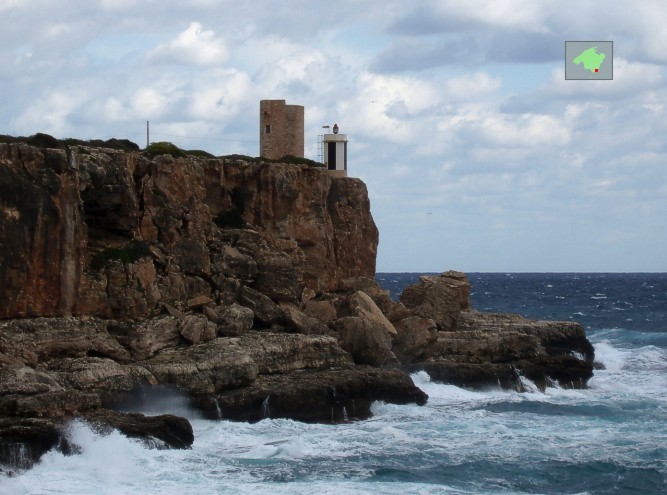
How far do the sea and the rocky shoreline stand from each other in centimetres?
73

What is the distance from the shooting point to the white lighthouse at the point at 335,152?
169 ft

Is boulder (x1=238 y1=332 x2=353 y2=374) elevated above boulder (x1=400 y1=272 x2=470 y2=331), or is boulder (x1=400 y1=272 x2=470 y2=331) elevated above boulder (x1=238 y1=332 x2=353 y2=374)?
boulder (x1=400 y1=272 x2=470 y2=331)

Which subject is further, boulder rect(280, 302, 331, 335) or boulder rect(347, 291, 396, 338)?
boulder rect(347, 291, 396, 338)

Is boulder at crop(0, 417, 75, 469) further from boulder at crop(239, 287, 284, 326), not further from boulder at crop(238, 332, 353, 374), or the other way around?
boulder at crop(239, 287, 284, 326)

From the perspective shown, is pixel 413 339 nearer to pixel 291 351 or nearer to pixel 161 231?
pixel 291 351

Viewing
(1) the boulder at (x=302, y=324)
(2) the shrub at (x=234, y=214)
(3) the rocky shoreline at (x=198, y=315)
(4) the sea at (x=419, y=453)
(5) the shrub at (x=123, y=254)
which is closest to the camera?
(4) the sea at (x=419, y=453)

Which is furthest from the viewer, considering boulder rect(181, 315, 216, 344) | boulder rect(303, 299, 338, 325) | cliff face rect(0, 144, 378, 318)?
boulder rect(303, 299, 338, 325)

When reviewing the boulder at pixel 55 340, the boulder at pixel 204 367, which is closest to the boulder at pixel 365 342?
the boulder at pixel 204 367

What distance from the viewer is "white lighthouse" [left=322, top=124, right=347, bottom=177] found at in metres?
51.6

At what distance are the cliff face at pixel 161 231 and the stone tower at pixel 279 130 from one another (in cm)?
312

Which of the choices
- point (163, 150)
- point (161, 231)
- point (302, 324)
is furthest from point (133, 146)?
point (302, 324)

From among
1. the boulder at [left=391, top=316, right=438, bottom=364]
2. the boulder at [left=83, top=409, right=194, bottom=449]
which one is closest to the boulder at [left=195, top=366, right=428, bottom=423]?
the boulder at [left=83, top=409, right=194, bottom=449]

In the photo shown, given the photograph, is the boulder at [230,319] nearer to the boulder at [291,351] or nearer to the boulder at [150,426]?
the boulder at [291,351]

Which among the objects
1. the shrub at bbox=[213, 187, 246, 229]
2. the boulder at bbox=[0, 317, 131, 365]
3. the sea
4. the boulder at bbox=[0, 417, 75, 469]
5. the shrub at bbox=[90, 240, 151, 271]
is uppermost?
Result: the shrub at bbox=[213, 187, 246, 229]
